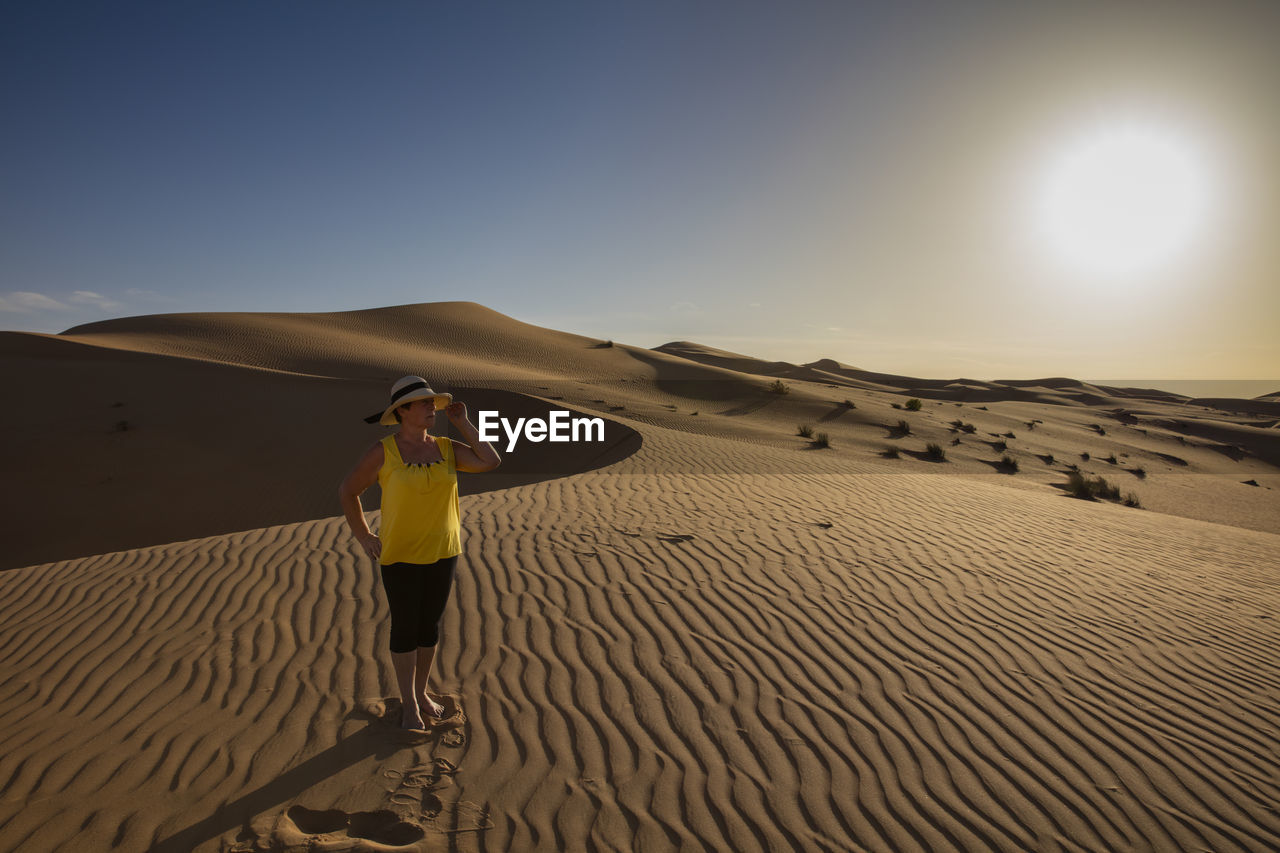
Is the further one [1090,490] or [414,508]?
[1090,490]

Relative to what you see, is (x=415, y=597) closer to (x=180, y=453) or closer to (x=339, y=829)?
(x=339, y=829)

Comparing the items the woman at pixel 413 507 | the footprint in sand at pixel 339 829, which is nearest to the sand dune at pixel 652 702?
the footprint in sand at pixel 339 829

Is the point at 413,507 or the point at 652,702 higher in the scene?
the point at 413,507

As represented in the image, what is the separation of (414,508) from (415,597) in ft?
1.59

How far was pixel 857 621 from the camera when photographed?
518cm

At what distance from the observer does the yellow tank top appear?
→ 3.28 metres

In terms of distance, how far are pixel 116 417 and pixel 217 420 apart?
2347mm

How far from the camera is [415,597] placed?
11.2 feet

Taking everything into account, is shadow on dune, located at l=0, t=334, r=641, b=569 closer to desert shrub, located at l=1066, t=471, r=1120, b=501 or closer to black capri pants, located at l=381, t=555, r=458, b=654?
black capri pants, located at l=381, t=555, r=458, b=654

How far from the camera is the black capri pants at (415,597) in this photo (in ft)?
11.0

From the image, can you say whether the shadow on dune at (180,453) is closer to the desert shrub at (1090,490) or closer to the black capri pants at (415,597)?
the black capri pants at (415,597)

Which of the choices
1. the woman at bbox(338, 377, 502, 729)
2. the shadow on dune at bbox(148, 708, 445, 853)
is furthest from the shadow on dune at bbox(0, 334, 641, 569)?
the woman at bbox(338, 377, 502, 729)

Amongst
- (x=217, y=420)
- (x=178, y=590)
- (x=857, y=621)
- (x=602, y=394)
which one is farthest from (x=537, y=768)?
(x=602, y=394)

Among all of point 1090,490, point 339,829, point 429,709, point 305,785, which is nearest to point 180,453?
point 429,709
